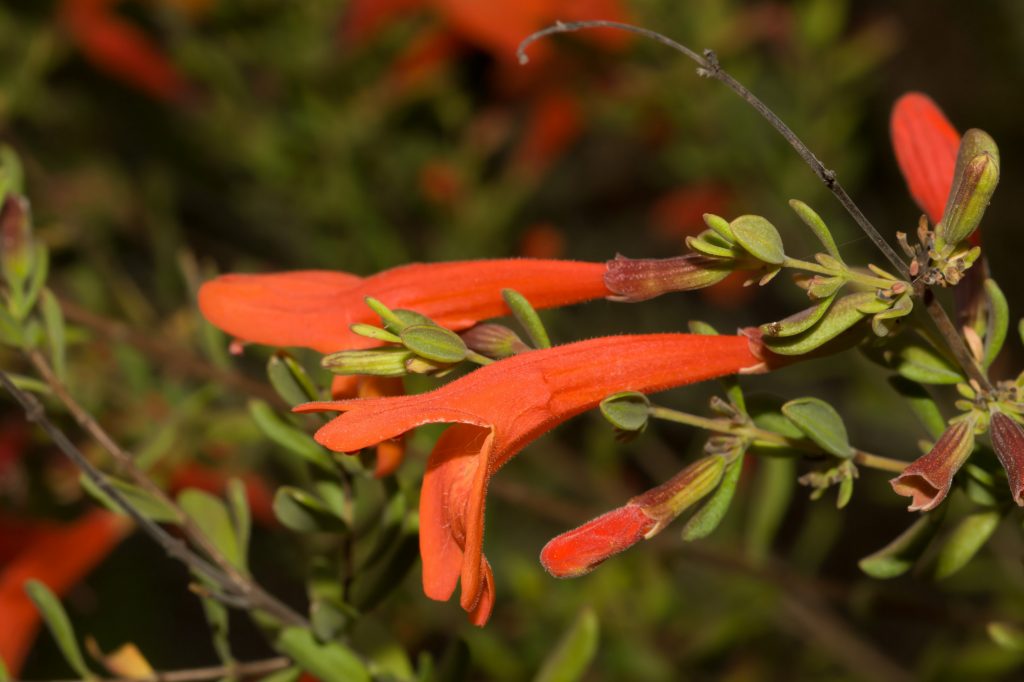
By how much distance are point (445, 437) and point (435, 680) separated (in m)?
0.36

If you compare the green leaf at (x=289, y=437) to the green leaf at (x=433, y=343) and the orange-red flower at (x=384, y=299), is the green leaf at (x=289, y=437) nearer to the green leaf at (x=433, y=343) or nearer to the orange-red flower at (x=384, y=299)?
the orange-red flower at (x=384, y=299)

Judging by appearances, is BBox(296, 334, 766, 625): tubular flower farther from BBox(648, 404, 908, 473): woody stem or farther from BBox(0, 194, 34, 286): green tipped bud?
BBox(0, 194, 34, 286): green tipped bud

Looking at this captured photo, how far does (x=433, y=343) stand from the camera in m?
0.85

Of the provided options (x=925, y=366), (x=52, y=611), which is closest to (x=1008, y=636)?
(x=925, y=366)

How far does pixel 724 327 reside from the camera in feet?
12.4

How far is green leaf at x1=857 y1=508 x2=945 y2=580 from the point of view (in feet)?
3.09

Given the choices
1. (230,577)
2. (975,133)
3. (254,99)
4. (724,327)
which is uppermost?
(975,133)

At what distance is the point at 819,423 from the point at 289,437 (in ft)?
1.68

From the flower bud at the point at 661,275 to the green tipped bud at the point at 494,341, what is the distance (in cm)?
10

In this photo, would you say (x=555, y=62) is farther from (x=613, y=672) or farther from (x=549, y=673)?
(x=549, y=673)

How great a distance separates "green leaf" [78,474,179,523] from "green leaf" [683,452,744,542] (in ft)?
1.83

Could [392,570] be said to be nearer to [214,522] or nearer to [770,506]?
[214,522]

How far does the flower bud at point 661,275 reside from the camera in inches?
33.4

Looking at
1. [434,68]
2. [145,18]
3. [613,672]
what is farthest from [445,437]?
[145,18]
